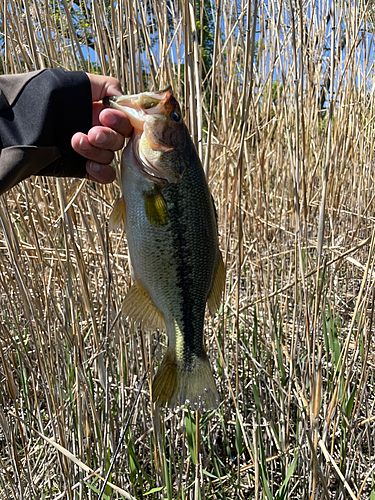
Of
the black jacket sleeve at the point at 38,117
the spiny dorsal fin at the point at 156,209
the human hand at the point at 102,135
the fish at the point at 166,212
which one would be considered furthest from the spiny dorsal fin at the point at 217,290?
the black jacket sleeve at the point at 38,117

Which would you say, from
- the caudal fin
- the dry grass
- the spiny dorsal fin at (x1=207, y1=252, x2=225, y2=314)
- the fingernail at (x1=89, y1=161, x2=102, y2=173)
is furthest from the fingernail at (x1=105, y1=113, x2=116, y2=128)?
the caudal fin

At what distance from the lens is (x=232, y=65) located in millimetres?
2053

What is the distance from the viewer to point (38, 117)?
112 cm

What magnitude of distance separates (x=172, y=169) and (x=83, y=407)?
99 centimetres

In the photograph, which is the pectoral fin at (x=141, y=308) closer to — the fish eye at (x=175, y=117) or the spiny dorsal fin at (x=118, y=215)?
the spiny dorsal fin at (x=118, y=215)

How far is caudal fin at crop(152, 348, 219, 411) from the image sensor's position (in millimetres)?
1194

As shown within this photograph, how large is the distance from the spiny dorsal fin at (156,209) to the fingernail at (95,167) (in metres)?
0.19

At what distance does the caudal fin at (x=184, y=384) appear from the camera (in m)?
1.19

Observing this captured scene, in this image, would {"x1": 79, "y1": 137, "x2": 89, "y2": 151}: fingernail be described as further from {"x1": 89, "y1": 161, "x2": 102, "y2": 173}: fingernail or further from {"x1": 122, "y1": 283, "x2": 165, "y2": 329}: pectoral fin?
{"x1": 122, "y1": 283, "x2": 165, "y2": 329}: pectoral fin

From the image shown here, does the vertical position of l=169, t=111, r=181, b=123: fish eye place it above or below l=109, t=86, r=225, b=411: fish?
above

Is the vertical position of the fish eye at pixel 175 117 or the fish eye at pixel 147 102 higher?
the fish eye at pixel 147 102

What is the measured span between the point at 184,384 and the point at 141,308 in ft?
0.72

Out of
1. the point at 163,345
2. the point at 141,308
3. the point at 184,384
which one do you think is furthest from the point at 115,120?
the point at 163,345

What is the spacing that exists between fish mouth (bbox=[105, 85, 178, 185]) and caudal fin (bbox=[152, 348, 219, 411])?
1.45 ft
